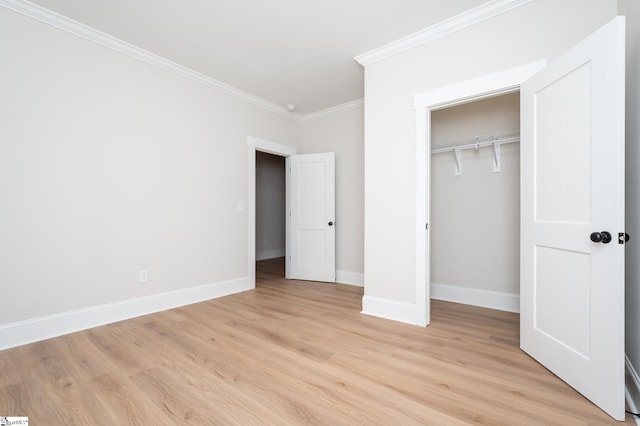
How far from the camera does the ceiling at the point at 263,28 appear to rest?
2402 mm

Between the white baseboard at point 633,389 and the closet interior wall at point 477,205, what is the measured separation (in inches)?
55.4

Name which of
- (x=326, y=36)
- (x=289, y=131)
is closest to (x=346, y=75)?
(x=326, y=36)

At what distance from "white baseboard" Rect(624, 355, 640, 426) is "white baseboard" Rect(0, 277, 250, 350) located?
145 inches

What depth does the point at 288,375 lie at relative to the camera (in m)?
1.87

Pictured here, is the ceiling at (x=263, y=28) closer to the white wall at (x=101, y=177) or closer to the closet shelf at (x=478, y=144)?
the white wall at (x=101, y=177)

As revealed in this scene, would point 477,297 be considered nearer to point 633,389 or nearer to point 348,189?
point 633,389

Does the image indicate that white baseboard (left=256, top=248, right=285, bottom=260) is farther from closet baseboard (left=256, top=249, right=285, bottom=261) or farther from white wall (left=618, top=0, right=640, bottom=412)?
white wall (left=618, top=0, right=640, bottom=412)

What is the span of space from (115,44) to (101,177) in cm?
131

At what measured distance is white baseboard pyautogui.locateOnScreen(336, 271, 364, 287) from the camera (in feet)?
14.4

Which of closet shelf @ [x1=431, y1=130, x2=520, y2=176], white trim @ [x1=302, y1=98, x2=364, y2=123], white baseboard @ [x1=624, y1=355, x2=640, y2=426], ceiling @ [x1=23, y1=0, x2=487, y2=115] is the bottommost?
white baseboard @ [x1=624, y1=355, x2=640, y2=426]

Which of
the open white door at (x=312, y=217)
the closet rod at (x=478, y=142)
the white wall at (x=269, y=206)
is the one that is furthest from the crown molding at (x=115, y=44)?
the white wall at (x=269, y=206)

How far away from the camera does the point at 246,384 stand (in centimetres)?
177

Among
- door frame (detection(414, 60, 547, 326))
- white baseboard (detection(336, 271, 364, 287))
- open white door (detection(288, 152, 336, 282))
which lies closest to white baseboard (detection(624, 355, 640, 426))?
door frame (detection(414, 60, 547, 326))

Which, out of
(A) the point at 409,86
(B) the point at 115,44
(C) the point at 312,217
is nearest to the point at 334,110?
(C) the point at 312,217
